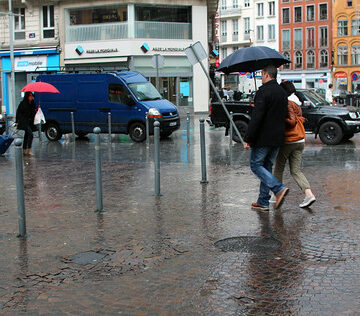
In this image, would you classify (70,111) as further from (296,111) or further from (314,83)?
(314,83)

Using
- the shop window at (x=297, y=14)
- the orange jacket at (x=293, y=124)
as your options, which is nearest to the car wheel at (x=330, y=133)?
the orange jacket at (x=293, y=124)

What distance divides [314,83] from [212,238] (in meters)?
77.1

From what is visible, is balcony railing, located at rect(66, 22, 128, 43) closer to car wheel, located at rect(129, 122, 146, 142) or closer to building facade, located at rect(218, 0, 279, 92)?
car wheel, located at rect(129, 122, 146, 142)

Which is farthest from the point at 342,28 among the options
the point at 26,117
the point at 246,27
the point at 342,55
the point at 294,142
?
the point at 294,142

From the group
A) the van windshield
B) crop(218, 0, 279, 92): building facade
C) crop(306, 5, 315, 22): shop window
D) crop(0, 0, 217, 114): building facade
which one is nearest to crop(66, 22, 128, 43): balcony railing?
crop(0, 0, 217, 114): building facade

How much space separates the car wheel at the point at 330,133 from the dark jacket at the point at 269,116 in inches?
404

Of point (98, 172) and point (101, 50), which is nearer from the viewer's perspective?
point (98, 172)

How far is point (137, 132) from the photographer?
1984 centimetres

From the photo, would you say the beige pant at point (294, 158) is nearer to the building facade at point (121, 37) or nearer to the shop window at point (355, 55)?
the building facade at point (121, 37)

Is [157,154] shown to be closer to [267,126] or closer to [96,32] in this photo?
[267,126]

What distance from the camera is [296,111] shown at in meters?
7.76

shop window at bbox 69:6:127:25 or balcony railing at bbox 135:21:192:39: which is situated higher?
shop window at bbox 69:6:127:25

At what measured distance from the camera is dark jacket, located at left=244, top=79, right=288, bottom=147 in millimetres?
7359

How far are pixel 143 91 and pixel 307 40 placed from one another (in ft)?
214
